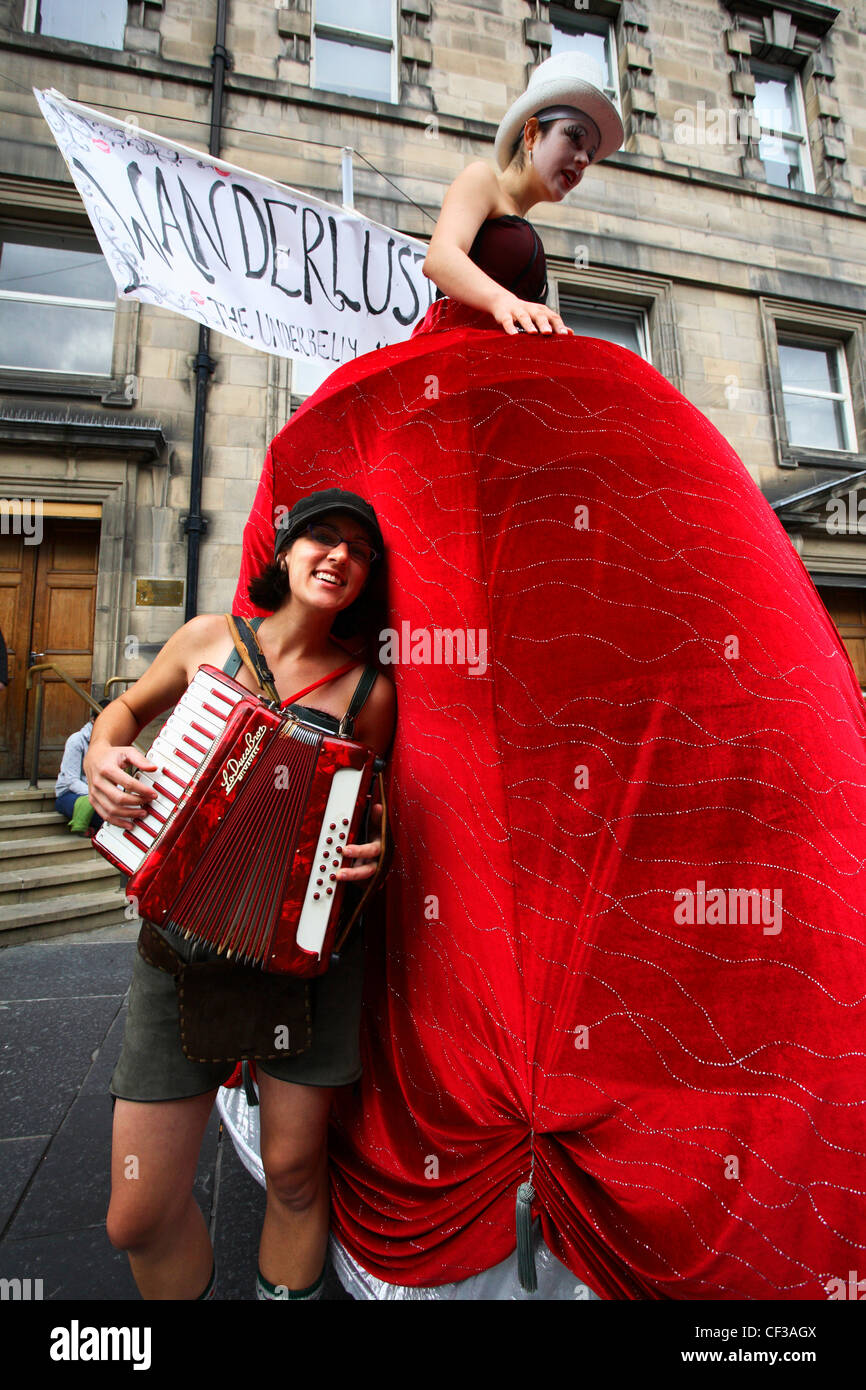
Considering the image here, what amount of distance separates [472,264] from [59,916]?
4.35 meters

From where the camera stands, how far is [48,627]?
6.77 m

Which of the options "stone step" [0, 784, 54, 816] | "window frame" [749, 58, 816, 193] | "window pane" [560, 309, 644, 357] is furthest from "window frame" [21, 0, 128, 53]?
"window frame" [749, 58, 816, 193]

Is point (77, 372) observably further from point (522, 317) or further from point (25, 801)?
point (522, 317)

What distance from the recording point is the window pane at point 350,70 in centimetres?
755

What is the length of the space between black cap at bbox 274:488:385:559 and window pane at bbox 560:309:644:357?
26.5 ft

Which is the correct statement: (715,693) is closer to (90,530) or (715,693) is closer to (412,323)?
(412,323)

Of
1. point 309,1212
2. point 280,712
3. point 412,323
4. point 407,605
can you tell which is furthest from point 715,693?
point 412,323

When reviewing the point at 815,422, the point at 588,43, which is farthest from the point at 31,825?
the point at 588,43

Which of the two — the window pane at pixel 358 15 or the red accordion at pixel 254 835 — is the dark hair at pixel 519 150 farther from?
the window pane at pixel 358 15

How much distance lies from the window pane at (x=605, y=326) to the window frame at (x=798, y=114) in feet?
11.0
